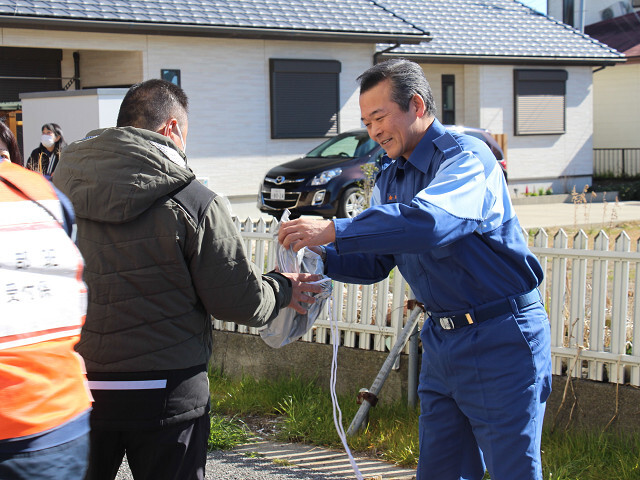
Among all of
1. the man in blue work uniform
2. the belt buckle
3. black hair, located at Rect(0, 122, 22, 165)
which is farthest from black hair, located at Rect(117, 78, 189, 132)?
the belt buckle

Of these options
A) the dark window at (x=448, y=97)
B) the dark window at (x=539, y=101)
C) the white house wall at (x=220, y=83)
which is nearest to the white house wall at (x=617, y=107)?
the dark window at (x=539, y=101)

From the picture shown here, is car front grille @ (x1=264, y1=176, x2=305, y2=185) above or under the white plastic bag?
above

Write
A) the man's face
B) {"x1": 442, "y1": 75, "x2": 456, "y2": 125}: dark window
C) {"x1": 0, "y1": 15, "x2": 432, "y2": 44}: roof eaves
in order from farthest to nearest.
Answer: {"x1": 442, "y1": 75, "x2": 456, "y2": 125}: dark window < {"x1": 0, "y1": 15, "x2": 432, "y2": 44}: roof eaves < the man's face

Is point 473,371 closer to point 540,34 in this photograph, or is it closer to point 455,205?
point 455,205

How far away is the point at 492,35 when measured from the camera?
2247 cm

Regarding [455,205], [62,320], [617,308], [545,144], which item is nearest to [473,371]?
[455,205]

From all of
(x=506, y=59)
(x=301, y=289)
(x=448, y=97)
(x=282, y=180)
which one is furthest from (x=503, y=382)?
(x=448, y=97)

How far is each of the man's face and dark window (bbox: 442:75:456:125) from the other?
19.1 metres

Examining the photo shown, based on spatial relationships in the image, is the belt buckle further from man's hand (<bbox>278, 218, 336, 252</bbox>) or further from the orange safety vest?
the orange safety vest

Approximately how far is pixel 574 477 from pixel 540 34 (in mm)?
20639

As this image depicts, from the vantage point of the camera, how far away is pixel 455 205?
2.76 meters

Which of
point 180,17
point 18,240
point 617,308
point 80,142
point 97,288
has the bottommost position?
point 617,308

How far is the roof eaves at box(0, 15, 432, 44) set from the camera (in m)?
14.5

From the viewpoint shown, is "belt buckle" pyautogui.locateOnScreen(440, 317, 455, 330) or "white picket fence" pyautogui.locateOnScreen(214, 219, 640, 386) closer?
"belt buckle" pyautogui.locateOnScreen(440, 317, 455, 330)
